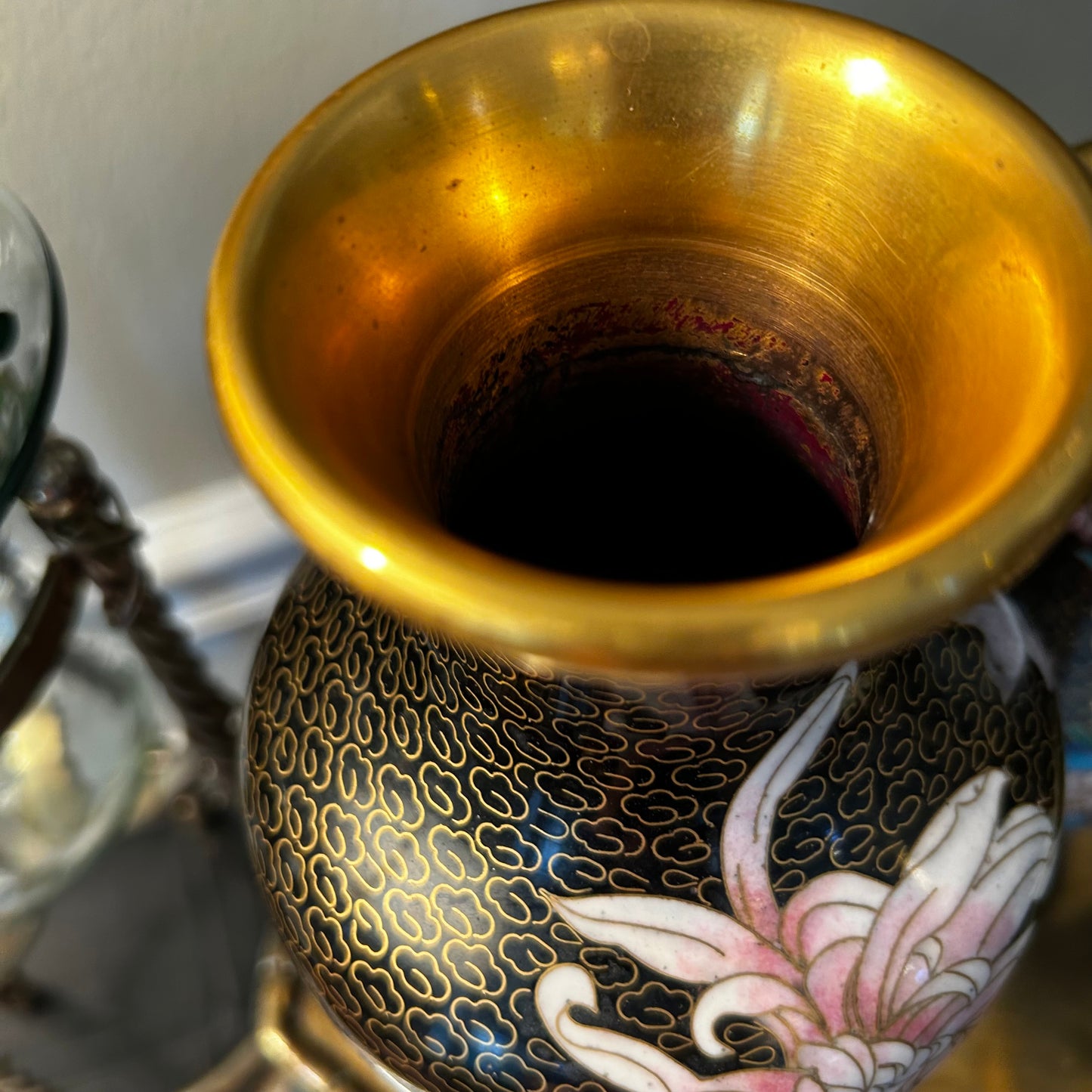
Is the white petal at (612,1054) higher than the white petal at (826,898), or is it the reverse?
the white petal at (826,898)

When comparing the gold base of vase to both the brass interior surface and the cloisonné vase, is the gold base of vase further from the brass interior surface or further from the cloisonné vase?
the brass interior surface

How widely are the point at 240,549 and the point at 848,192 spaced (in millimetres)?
554

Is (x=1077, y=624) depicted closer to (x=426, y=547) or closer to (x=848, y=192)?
(x=848, y=192)

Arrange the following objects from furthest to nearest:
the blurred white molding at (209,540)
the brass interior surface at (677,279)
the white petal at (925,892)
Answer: the blurred white molding at (209,540) < the white petal at (925,892) < the brass interior surface at (677,279)

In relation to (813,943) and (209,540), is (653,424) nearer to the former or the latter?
(813,943)

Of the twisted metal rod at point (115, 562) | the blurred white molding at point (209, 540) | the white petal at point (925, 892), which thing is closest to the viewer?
the white petal at point (925, 892)

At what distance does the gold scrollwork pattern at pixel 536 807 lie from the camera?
0.33 m

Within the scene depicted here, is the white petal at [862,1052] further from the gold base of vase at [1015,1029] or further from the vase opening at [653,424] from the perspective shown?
the gold base of vase at [1015,1029]

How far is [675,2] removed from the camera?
0.34 metres

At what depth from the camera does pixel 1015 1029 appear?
618 millimetres

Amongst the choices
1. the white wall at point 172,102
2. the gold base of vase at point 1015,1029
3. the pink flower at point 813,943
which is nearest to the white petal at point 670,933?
the pink flower at point 813,943

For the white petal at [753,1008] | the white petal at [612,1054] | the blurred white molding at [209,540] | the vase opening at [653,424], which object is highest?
the vase opening at [653,424]

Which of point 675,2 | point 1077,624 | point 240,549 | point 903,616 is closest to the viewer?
point 903,616

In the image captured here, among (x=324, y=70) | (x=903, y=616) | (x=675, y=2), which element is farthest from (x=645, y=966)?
(x=324, y=70)
